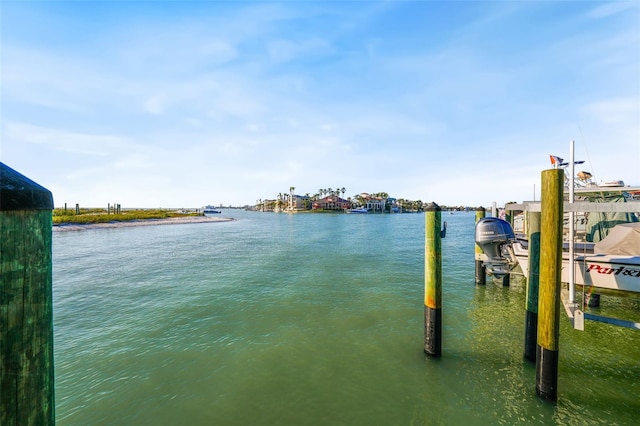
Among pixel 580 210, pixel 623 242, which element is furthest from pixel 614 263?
pixel 580 210

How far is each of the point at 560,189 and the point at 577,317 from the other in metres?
3.21

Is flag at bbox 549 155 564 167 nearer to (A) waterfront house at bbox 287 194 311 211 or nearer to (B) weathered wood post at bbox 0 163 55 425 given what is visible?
(B) weathered wood post at bbox 0 163 55 425

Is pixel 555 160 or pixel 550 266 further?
pixel 555 160

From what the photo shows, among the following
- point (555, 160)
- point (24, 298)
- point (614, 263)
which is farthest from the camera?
point (555, 160)

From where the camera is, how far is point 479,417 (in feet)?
18.0

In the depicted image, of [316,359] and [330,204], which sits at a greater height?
[330,204]

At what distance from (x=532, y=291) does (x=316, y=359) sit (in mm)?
5879

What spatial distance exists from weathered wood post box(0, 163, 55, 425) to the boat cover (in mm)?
13524

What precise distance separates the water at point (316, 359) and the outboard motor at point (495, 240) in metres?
2.02

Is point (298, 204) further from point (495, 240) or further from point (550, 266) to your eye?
point (550, 266)

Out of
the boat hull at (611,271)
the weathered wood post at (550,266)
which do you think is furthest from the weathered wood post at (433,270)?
the boat hull at (611,271)

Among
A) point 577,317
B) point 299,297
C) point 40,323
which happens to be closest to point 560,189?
point 577,317

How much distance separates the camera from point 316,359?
7.43 meters

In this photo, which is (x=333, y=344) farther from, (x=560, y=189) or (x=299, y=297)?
(x=560, y=189)
